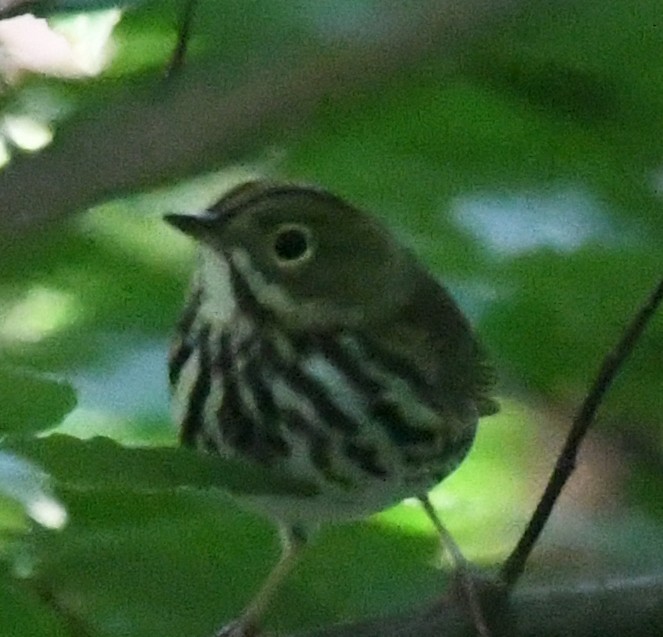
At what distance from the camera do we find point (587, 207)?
0.71m

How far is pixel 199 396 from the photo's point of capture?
29.9 inches

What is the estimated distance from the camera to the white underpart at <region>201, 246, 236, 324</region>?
2.42ft

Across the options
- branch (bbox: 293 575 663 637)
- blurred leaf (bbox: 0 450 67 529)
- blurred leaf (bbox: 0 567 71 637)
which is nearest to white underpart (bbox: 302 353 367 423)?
branch (bbox: 293 575 663 637)

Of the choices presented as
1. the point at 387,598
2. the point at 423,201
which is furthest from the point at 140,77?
the point at 387,598

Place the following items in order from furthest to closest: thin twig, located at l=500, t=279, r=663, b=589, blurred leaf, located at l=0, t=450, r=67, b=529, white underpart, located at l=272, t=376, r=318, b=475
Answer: white underpart, located at l=272, t=376, r=318, b=475
thin twig, located at l=500, t=279, r=663, b=589
blurred leaf, located at l=0, t=450, r=67, b=529

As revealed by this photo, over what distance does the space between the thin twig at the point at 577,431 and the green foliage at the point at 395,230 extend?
0.14 feet

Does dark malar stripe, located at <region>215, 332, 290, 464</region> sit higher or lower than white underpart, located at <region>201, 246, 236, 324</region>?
lower

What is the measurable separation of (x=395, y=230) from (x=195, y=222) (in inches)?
4.6

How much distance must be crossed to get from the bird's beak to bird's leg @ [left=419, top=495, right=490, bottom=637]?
0.58 feet

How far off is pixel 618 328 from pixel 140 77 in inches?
10.4

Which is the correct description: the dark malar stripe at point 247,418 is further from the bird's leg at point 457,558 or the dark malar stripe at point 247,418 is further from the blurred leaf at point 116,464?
the blurred leaf at point 116,464

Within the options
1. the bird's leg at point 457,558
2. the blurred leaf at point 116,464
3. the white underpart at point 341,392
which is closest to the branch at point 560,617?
the bird's leg at point 457,558

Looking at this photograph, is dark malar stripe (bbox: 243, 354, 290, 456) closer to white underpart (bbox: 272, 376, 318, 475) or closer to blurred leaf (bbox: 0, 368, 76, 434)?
white underpart (bbox: 272, 376, 318, 475)

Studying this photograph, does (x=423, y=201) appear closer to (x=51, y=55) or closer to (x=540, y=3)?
(x=540, y=3)
